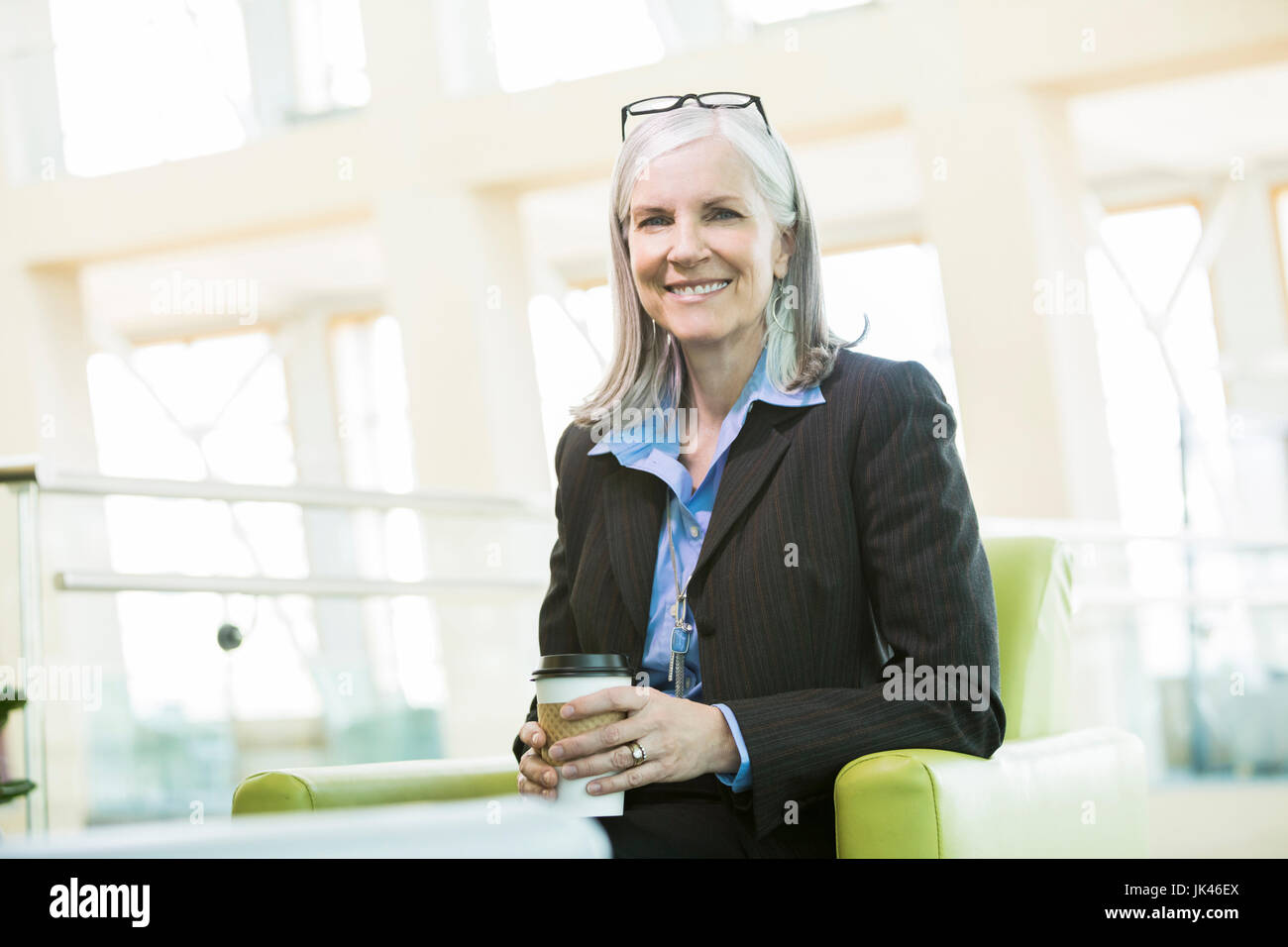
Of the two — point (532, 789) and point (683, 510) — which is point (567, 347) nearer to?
point (683, 510)

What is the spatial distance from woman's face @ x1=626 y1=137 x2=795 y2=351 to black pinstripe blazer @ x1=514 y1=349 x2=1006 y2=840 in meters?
0.12

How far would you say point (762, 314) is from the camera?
175 centimetres

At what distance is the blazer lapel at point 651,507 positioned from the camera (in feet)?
5.30

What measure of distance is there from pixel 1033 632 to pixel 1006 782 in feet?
1.32

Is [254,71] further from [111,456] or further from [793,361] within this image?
[793,361]

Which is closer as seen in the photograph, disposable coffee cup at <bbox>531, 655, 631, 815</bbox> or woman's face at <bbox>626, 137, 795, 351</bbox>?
disposable coffee cup at <bbox>531, 655, 631, 815</bbox>

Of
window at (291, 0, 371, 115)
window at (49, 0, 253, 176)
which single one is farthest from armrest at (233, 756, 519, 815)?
window at (291, 0, 371, 115)

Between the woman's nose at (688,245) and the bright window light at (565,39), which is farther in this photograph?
the bright window light at (565,39)

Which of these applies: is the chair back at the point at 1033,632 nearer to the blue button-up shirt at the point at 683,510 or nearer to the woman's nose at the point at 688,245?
the blue button-up shirt at the point at 683,510

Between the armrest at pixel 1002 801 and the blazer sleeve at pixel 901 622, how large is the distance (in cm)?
4

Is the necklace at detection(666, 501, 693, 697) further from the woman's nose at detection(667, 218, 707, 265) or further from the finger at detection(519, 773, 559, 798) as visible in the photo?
the woman's nose at detection(667, 218, 707, 265)

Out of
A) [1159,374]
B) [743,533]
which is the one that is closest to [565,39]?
[1159,374]

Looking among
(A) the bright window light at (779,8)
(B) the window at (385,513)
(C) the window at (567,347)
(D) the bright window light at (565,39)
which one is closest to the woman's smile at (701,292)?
(B) the window at (385,513)

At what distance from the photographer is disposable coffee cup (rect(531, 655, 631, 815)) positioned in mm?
1324
